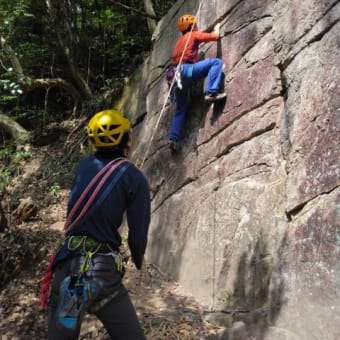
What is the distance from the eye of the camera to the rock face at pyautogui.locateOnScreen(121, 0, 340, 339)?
375cm

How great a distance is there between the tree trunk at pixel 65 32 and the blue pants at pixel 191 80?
548cm

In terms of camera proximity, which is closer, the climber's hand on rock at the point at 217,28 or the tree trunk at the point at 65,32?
the climber's hand on rock at the point at 217,28

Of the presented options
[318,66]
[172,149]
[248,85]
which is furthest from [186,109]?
[318,66]

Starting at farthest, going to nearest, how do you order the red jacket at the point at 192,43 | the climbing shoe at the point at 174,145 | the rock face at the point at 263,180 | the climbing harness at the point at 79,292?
1. the climbing shoe at the point at 174,145
2. the red jacket at the point at 192,43
3. the rock face at the point at 263,180
4. the climbing harness at the point at 79,292

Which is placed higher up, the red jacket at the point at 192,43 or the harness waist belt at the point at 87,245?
the red jacket at the point at 192,43

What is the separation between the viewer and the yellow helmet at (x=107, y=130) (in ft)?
9.93

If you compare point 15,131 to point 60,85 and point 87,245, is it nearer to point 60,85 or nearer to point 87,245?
point 60,85

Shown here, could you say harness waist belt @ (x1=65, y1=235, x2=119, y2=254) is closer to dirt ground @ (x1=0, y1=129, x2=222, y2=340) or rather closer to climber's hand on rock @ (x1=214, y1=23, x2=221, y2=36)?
dirt ground @ (x1=0, y1=129, x2=222, y2=340)

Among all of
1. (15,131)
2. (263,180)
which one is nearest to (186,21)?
(263,180)

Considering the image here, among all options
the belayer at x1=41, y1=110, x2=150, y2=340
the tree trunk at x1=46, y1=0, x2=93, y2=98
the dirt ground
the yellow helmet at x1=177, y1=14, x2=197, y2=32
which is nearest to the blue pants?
the yellow helmet at x1=177, y1=14, x2=197, y2=32

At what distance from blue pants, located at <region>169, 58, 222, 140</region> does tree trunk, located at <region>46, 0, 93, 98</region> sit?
216 inches

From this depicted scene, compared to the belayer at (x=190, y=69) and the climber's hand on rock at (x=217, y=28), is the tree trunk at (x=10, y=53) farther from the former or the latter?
the climber's hand on rock at (x=217, y=28)

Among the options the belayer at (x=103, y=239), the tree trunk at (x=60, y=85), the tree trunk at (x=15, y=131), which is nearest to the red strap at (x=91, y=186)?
Answer: the belayer at (x=103, y=239)

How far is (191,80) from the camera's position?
637 cm
